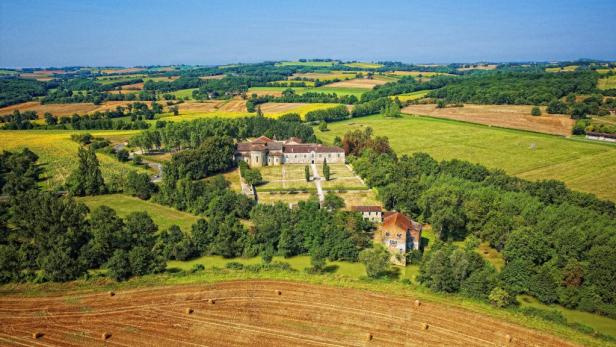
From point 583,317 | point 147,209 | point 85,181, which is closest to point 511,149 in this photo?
point 583,317

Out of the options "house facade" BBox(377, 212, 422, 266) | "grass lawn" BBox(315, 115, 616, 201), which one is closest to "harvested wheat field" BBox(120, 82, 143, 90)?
"grass lawn" BBox(315, 115, 616, 201)

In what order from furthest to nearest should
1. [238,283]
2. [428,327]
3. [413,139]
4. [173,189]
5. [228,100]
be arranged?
[228,100]
[413,139]
[173,189]
[238,283]
[428,327]

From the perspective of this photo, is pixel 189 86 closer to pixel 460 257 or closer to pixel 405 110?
pixel 405 110

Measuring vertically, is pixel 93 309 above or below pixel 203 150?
below

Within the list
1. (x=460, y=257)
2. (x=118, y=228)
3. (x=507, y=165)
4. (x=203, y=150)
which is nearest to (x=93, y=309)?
(x=118, y=228)

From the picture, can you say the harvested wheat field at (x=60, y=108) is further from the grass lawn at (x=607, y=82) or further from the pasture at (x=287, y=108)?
the grass lawn at (x=607, y=82)

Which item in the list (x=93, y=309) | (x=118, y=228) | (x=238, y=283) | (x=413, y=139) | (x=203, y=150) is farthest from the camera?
(x=413, y=139)

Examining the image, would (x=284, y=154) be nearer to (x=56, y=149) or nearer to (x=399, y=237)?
(x=399, y=237)
